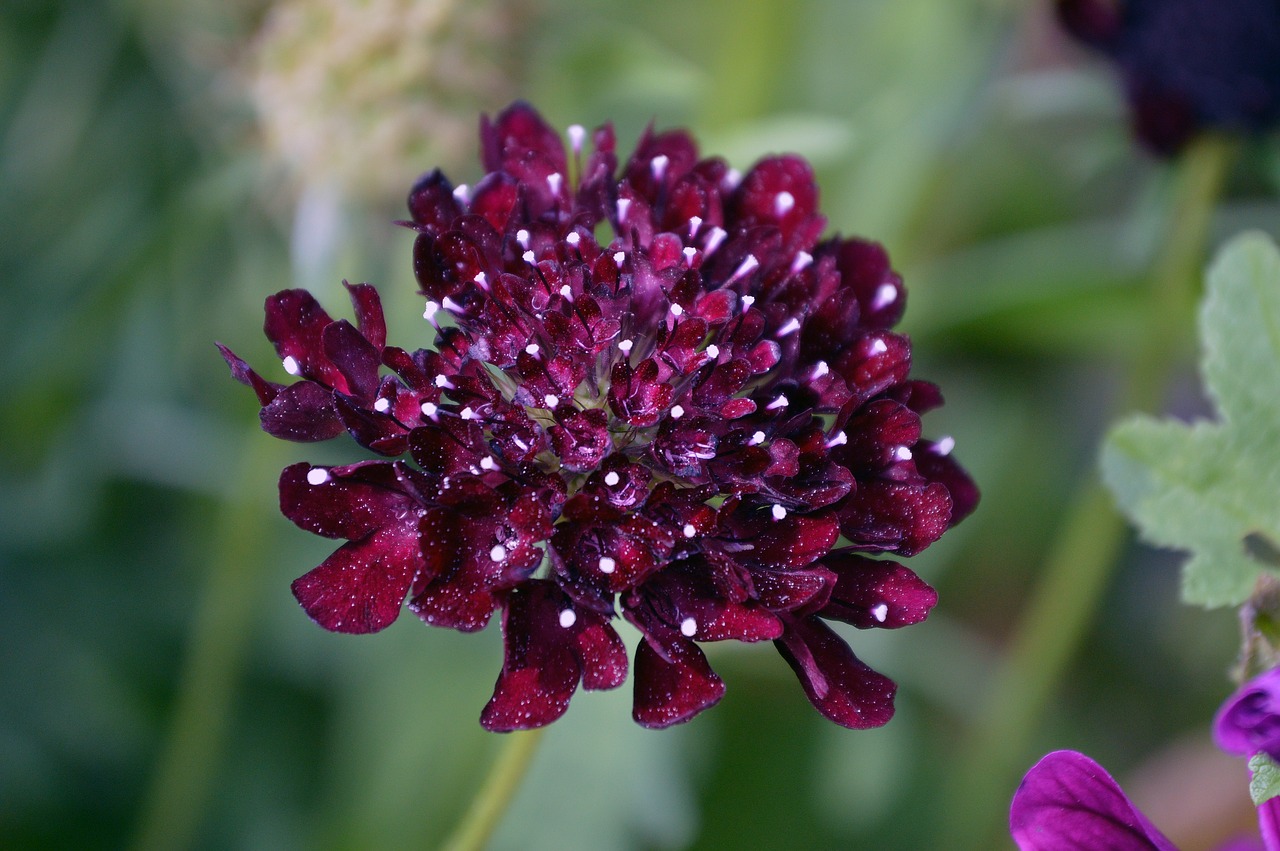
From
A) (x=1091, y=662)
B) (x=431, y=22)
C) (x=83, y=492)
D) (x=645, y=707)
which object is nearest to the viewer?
(x=645, y=707)

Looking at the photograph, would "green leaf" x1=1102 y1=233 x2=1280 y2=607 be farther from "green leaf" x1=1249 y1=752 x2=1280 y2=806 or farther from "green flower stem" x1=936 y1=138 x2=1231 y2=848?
"green flower stem" x1=936 y1=138 x2=1231 y2=848

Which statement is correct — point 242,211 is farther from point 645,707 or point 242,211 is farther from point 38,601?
point 645,707

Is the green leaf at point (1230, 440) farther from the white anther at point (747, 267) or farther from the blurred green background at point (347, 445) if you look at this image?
the blurred green background at point (347, 445)

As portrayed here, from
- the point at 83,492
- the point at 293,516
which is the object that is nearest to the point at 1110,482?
the point at 293,516

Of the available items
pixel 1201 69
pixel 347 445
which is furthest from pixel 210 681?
pixel 1201 69

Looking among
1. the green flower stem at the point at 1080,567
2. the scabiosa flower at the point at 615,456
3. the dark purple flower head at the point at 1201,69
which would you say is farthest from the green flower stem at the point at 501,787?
the dark purple flower head at the point at 1201,69

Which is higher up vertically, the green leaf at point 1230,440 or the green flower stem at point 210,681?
the green leaf at point 1230,440

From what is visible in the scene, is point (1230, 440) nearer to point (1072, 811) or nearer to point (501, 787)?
point (1072, 811)
